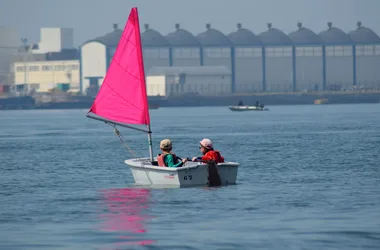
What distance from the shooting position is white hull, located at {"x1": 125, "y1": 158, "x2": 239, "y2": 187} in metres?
35.4

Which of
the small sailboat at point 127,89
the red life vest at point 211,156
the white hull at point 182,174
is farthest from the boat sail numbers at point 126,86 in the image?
the red life vest at point 211,156

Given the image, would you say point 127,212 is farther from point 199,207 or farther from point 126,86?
point 126,86

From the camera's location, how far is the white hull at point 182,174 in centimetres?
3541

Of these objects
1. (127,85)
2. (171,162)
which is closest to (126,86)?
(127,85)

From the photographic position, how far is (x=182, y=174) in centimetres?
3538

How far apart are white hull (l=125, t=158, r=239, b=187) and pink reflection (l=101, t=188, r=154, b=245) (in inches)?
19.6

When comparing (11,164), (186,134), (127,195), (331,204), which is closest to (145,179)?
(127,195)

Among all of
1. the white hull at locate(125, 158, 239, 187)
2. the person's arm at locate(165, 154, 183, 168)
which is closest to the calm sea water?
the white hull at locate(125, 158, 239, 187)

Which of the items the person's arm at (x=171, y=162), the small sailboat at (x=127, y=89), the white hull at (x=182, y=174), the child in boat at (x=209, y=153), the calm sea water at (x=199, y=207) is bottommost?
the calm sea water at (x=199, y=207)

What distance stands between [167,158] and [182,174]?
897mm

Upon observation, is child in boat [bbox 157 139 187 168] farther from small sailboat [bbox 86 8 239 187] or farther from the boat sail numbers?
the boat sail numbers

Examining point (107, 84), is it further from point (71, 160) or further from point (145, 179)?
point (71, 160)

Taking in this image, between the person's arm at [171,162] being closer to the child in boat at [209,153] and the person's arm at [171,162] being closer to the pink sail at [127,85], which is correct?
the child in boat at [209,153]

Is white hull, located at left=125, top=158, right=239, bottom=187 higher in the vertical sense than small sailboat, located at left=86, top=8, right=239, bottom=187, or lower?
lower
